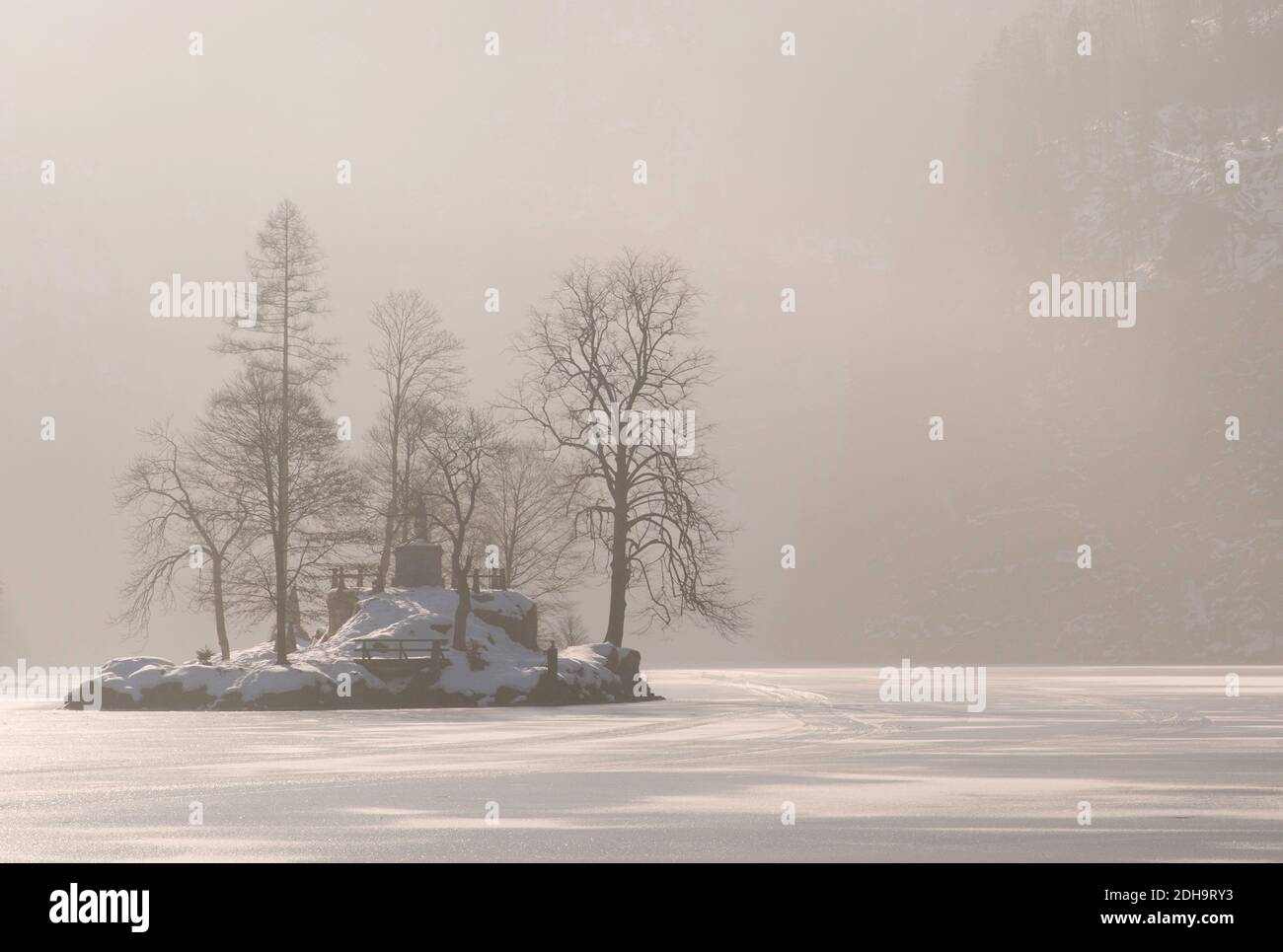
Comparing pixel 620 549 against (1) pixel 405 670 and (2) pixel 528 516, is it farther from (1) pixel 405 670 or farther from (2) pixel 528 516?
(2) pixel 528 516

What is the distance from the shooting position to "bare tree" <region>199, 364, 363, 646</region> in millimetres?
58531

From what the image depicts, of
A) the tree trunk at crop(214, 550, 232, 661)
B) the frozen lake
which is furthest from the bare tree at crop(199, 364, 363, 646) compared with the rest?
the frozen lake

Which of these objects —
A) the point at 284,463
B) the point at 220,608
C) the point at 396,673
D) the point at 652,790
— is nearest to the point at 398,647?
the point at 396,673

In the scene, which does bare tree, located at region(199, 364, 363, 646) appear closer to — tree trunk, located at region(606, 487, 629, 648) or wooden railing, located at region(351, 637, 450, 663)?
wooden railing, located at region(351, 637, 450, 663)

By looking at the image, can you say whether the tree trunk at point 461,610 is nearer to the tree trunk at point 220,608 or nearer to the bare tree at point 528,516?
the tree trunk at point 220,608

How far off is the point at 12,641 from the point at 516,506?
8981cm

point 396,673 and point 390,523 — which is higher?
point 390,523

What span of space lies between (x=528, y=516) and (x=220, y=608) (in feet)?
114

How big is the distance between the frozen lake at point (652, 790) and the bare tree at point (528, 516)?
58.3m

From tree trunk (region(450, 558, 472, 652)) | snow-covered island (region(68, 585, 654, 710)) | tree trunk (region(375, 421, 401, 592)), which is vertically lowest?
snow-covered island (region(68, 585, 654, 710))

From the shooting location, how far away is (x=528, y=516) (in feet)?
327

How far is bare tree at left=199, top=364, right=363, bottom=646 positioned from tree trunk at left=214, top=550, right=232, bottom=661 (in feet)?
19.6
